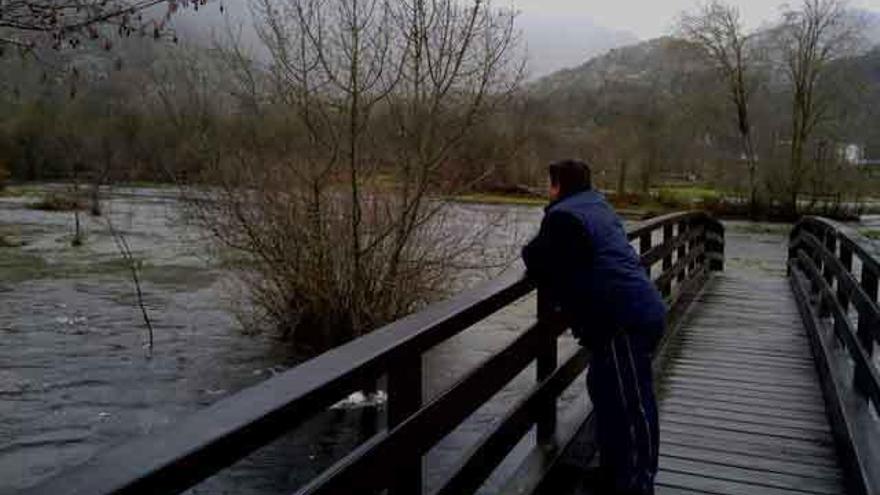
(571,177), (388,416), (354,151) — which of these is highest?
(354,151)

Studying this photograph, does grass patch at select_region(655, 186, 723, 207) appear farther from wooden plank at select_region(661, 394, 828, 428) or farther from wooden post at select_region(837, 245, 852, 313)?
wooden plank at select_region(661, 394, 828, 428)

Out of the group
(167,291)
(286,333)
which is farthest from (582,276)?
(167,291)

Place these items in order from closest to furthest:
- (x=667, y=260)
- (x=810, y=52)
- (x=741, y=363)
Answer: (x=741, y=363) < (x=667, y=260) < (x=810, y=52)

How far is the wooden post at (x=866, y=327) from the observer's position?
4.19 metres

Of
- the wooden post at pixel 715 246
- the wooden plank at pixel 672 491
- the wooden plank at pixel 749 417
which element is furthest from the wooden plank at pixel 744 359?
the wooden post at pixel 715 246

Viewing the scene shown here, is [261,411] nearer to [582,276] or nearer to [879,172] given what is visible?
[582,276]

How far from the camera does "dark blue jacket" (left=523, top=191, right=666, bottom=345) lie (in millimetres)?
3494

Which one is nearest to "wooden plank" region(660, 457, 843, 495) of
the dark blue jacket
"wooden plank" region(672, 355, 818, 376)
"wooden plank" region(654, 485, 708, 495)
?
"wooden plank" region(654, 485, 708, 495)

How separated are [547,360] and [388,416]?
1.84 metres

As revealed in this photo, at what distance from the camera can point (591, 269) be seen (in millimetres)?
3551

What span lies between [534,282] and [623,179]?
158 ft

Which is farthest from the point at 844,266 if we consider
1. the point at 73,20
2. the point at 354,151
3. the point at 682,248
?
the point at 354,151

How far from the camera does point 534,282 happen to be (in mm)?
3699

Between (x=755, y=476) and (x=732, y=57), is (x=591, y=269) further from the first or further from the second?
(x=732, y=57)
